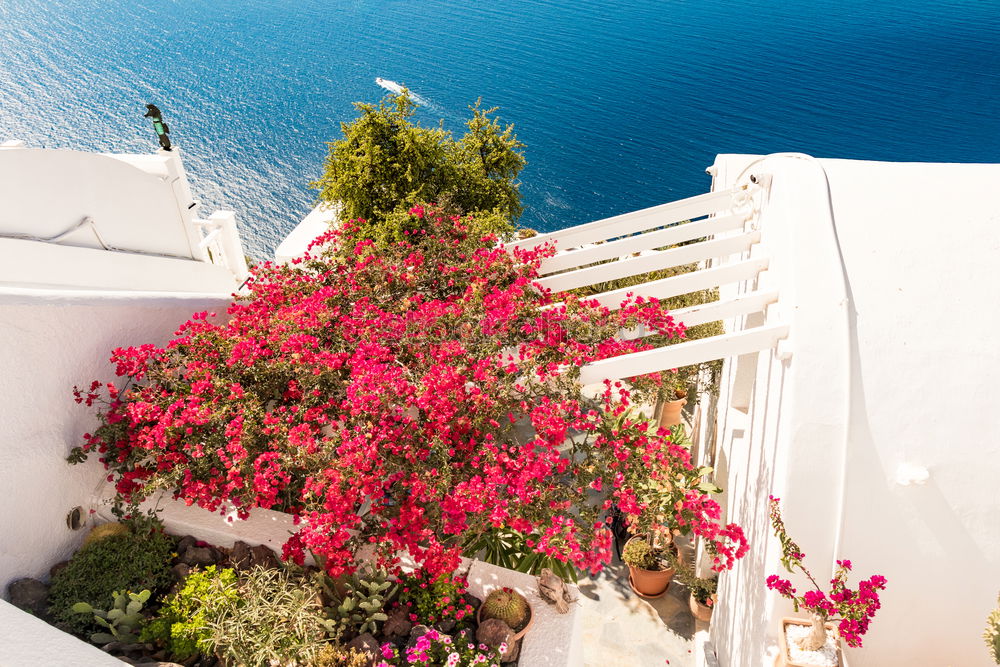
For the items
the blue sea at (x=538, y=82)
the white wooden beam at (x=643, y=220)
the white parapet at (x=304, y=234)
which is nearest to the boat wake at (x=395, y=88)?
the blue sea at (x=538, y=82)

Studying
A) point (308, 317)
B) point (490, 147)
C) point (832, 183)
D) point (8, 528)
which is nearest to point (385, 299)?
point (308, 317)

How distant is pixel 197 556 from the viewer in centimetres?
720

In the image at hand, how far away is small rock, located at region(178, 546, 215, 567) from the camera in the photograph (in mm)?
7172

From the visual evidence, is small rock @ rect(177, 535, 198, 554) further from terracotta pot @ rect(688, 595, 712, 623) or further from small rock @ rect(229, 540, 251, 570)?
terracotta pot @ rect(688, 595, 712, 623)

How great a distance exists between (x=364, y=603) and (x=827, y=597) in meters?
4.77

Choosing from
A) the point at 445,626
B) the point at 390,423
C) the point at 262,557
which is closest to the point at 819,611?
the point at 445,626

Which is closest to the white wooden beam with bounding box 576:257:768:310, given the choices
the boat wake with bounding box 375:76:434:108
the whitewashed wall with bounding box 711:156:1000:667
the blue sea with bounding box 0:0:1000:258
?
the whitewashed wall with bounding box 711:156:1000:667

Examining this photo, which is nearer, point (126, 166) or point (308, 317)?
point (308, 317)

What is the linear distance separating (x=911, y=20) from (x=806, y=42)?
14330 millimetres

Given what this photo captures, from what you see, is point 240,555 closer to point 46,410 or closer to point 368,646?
point 368,646

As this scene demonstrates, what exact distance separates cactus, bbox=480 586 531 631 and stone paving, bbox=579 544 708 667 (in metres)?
3.31

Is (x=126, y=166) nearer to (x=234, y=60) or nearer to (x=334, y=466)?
(x=334, y=466)

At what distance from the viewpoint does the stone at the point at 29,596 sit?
638 centimetres

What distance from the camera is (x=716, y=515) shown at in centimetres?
669
